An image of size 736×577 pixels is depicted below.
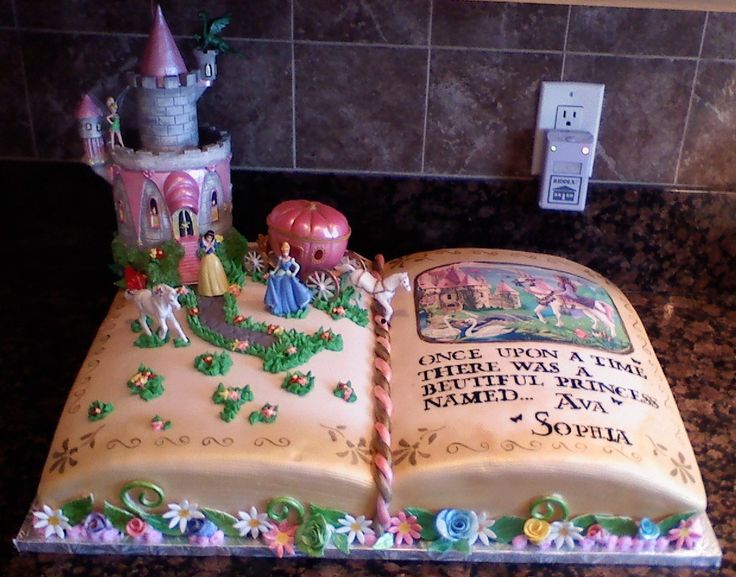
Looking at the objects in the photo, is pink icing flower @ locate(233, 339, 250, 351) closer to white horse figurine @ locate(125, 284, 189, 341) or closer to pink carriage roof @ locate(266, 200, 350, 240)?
white horse figurine @ locate(125, 284, 189, 341)

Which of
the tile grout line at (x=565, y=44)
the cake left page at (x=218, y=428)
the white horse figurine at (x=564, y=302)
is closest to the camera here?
the cake left page at (x=218, y=428)

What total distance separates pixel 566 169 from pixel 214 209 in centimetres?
46

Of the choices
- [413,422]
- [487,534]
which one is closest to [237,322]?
[413,422]

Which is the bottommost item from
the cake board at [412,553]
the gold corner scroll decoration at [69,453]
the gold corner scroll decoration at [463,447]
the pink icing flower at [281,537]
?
the cake board at [412,553]

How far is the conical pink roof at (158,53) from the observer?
0.96 metres

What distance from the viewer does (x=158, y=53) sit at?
0.96m

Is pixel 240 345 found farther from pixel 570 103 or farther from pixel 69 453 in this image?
pixel 570 103

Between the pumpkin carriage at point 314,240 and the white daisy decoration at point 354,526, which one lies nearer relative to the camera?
the white daisy decoration at point 354,526

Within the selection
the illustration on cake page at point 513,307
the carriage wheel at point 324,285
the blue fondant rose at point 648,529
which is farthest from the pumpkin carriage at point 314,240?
the blue fondant rose at point 648,529

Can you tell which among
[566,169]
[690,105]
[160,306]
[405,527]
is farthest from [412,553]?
[690,105]

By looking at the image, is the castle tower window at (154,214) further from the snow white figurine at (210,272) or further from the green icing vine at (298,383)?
the green icing vine at (298,383)

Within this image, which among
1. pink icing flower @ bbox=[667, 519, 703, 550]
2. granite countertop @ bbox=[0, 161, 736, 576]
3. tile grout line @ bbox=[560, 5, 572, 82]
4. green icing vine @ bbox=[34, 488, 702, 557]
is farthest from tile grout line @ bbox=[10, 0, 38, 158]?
pink icing flower @ bbox=[667, 519, 703, 550]

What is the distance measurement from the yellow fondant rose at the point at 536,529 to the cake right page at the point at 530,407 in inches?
0.5

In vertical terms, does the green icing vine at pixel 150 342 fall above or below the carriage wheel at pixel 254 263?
below
